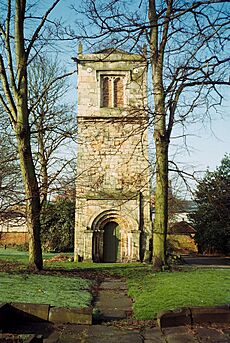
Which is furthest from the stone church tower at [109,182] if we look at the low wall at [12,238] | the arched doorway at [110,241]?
the low wall at [12,238]

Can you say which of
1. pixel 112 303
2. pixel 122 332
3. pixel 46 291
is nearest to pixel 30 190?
pixel 46 291

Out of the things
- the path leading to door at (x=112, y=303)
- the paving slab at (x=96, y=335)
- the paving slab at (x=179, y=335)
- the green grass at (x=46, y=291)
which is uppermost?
the green grass at (x=46, y=291)

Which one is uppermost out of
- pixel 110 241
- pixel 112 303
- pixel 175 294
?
pixel 110 241

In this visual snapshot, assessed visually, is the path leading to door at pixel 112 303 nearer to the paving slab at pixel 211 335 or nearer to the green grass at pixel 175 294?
the green grass at pixel 175 294

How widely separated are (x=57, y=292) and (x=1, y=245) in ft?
93.2

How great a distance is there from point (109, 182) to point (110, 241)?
10.8 feet

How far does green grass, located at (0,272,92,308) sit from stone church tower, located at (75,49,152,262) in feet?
35.0

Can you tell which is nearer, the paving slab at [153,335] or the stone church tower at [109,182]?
the paving slab at [153,335]

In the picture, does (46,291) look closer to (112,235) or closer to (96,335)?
(96,335)

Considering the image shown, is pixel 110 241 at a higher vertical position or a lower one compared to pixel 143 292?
higher

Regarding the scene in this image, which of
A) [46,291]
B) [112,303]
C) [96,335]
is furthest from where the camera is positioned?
[46,291]

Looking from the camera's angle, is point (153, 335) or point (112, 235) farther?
point (112, 235)

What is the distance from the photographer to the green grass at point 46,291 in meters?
7.10

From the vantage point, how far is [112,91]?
23.0 m
